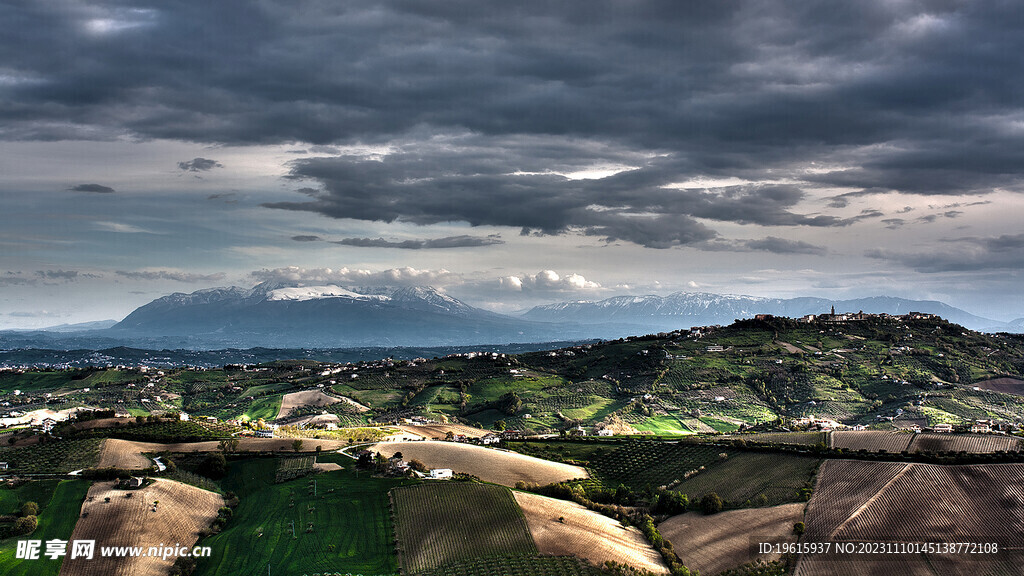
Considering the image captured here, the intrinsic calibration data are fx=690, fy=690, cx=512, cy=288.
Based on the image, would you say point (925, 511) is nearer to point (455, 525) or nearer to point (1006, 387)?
point (455, 525)

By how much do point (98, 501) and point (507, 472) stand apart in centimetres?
5299

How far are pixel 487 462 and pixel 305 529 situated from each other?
116 feet

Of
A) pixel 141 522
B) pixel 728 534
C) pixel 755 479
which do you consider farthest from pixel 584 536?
pixel 141 522

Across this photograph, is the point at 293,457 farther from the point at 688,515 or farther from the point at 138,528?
the point at 688,515

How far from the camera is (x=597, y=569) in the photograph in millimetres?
64438

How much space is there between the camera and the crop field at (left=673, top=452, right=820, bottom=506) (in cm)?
8494

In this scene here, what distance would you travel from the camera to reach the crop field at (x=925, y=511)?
206 ft

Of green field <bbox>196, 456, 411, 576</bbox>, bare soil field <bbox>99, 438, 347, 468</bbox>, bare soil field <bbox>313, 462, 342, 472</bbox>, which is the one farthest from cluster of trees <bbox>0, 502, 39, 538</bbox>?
bare soil field <bbox>313, 462, 342, 472</bbox>

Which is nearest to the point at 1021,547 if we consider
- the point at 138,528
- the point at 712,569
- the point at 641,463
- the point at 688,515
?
the point at 712,569

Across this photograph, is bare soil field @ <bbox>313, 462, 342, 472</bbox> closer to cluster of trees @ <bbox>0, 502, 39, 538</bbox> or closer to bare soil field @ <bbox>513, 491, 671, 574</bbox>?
bare soil field @ <bbox>513, 491, 671, 574</bbox>

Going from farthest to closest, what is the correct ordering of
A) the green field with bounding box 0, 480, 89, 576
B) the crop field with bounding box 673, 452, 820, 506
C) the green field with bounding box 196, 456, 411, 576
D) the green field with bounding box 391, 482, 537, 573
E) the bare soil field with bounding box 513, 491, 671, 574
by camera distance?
the crop field with bounding box 673, 452, 820, 506 → the green field with bounding box 391, 482, 537, 573 → the green field with bounding box 196, 456, 411, 576 → the bare soil field with bounding box 513, 491, 671, 574 → the green field with bounding box 0, 480, 89, 576

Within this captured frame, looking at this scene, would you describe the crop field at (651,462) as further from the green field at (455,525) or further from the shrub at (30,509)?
the shrub at (30,509)

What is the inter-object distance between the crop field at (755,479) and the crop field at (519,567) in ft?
95.7

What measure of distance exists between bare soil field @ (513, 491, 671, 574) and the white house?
13018 millimetres
